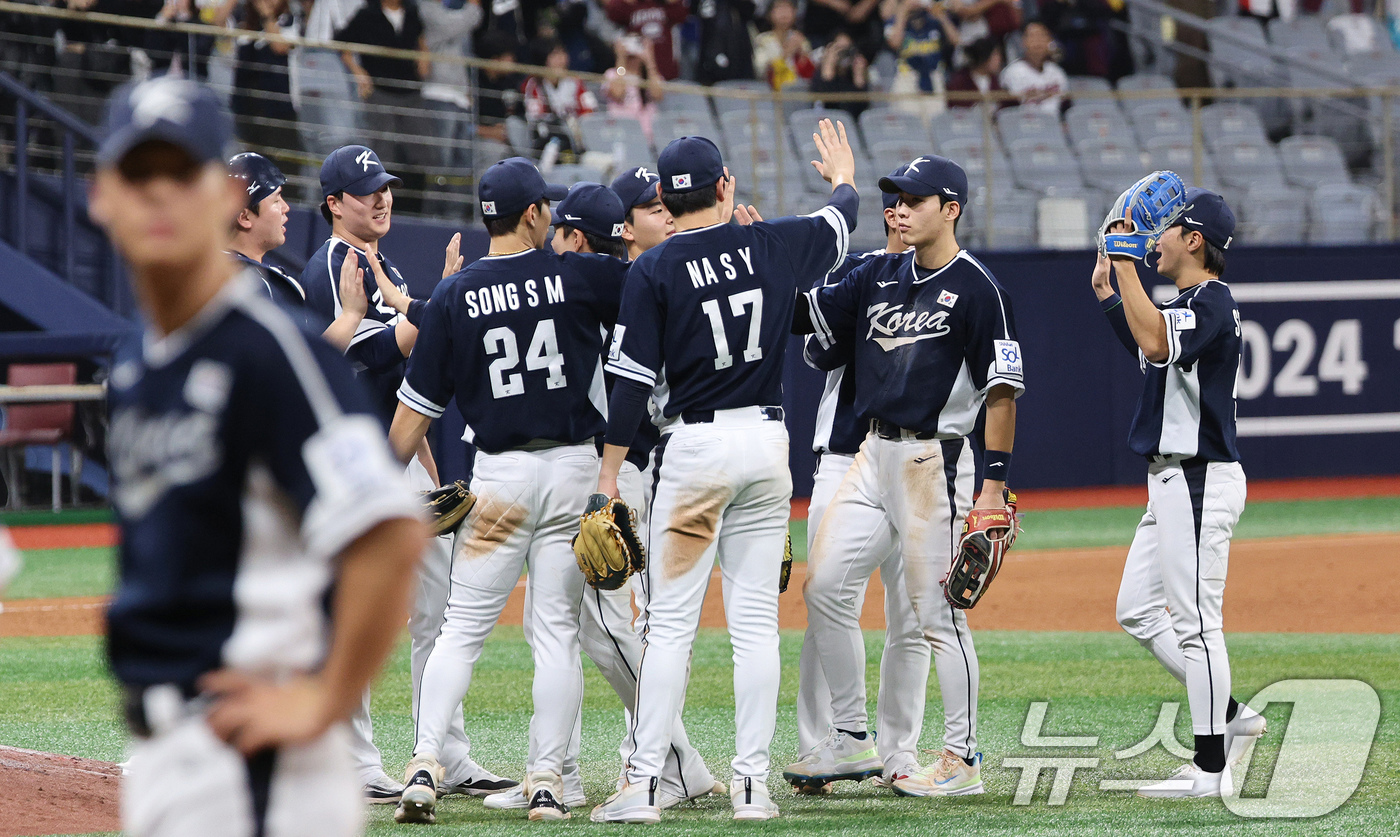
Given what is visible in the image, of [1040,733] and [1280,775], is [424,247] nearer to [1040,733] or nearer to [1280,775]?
[1040,733]

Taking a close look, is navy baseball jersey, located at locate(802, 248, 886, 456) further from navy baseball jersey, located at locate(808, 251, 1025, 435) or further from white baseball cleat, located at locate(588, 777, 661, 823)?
white baseball cleat, located at locate(588, 777, 661, 823)

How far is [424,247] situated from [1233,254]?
309 inches

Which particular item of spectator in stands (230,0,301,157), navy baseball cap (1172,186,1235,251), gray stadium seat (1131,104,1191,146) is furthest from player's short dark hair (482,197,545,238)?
gray stadium seat (1131,104,1191,146)

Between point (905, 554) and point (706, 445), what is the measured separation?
0.84 metres

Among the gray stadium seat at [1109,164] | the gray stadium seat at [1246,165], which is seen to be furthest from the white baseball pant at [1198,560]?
the gray stadium seat at [1246,165]

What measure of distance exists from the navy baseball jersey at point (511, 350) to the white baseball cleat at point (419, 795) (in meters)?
1.02

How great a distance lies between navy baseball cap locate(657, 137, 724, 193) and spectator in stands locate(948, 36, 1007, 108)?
11923 mm

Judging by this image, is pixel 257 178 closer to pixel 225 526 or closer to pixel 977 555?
pixel 977 555

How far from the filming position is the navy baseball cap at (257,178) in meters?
5.09

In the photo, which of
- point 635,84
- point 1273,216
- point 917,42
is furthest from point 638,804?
point 917,42

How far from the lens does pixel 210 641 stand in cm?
189

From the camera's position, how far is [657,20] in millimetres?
15531

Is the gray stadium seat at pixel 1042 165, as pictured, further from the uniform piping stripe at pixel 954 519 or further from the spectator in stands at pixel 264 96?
the uniform piping stripe at pixel 954 519

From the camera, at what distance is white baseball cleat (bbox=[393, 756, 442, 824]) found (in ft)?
14.8
